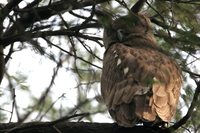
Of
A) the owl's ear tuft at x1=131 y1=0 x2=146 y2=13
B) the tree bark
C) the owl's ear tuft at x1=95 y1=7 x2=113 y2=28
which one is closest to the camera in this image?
the owl's ear tuft at x1=95 y1=7 x2=113 y2=28

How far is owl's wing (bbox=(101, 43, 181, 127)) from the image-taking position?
6000 mm

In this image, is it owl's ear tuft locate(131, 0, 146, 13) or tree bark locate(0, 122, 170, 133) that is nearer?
tree bark locate(0, 122, 170, 133)

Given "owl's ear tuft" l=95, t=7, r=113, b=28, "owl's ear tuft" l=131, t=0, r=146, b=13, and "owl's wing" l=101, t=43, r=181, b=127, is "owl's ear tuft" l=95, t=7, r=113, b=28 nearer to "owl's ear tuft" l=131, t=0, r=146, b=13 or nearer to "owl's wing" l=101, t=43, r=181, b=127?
"owl's wing" l=101, t=43, r=181, b=127

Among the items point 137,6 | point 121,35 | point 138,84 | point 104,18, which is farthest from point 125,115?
point 121,35

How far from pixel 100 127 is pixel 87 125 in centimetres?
12

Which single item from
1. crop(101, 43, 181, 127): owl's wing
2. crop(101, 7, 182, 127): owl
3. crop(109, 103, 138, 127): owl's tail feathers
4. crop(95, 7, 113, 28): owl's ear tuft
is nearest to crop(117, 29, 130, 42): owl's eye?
crop(101, 7, 182, 127): owl

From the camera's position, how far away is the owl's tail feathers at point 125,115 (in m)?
5.95

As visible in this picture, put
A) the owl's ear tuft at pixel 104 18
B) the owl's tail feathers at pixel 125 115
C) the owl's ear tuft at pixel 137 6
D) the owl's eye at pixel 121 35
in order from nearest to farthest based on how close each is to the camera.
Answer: the owl's ear tuft at pixel 104 18, the owl's tail feathers at pixel 125 115, the owl's ear tuft at pixel 137 6, the owl's eye at pixel 121 35

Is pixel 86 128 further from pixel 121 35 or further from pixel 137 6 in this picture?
pixel 121 35

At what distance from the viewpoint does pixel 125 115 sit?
237 inches

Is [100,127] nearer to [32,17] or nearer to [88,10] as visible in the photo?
[88,10]

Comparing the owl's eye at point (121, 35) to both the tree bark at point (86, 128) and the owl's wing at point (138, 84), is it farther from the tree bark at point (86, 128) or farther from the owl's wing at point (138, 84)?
the tree bark at point (86, 128)

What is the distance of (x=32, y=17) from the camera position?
7102mm

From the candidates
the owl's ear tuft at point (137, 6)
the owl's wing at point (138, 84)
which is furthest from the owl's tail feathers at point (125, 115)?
the owl's ear tuft at point (137, 6)
